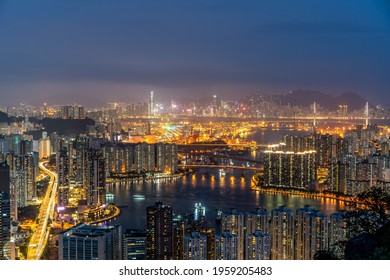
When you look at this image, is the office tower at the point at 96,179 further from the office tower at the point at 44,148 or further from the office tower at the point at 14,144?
the office tower at the point at 14,144

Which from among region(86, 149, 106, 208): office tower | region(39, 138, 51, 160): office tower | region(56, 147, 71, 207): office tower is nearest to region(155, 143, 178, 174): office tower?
region(86, 149, 106, 208): office tower

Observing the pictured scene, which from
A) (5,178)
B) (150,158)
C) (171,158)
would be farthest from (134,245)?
(150,158)

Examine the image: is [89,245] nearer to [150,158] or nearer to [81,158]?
[81,158]

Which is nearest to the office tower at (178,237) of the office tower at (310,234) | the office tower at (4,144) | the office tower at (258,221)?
the office tower at (258,221)

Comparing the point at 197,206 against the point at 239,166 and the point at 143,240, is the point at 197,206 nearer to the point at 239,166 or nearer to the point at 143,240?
the point at 143,240

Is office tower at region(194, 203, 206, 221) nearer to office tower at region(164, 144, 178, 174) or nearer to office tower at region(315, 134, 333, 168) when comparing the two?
office tower at region(164, 144, 178, 174)
